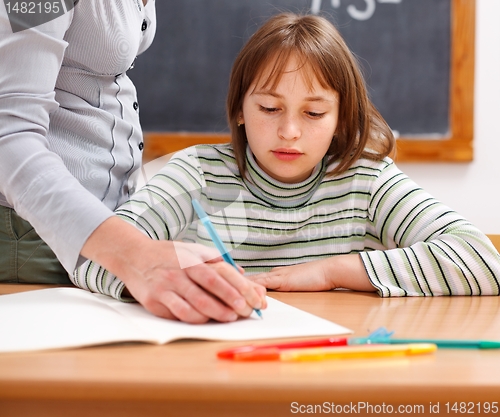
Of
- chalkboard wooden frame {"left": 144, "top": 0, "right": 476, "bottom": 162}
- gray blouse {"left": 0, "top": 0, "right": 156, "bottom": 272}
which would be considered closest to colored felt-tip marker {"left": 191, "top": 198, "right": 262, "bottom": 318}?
gray blouse {"left": 0, "top": 0, "right": 156, "bottom": 272}

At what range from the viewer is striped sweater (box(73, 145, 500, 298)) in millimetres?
902

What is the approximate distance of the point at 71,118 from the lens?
2.83 feet

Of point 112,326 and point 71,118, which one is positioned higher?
point 71,118

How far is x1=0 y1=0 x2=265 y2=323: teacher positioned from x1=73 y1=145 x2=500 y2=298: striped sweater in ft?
0.28

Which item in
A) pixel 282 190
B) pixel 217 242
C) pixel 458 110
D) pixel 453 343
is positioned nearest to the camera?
pixel 453 343

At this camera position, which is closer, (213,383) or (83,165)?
(213,383)

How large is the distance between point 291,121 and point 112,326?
48 centimetres

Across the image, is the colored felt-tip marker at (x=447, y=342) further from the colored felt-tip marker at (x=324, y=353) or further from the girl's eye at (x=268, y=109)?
the girl's eye at (x=268, y=109)

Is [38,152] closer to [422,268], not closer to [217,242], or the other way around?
[217,242]

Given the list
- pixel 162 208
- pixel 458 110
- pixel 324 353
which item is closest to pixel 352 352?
pixel 324 353

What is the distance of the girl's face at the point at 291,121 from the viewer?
93cm

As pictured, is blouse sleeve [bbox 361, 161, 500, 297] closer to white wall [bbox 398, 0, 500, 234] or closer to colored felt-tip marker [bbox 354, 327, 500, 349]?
colored felt-tip marker [bbox 354, 327, 500, 349]

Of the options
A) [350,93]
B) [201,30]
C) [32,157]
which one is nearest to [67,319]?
[32,157]

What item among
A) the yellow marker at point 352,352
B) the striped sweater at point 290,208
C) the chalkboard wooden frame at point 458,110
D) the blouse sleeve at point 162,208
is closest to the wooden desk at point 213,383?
the yellow marker at point 352,352
